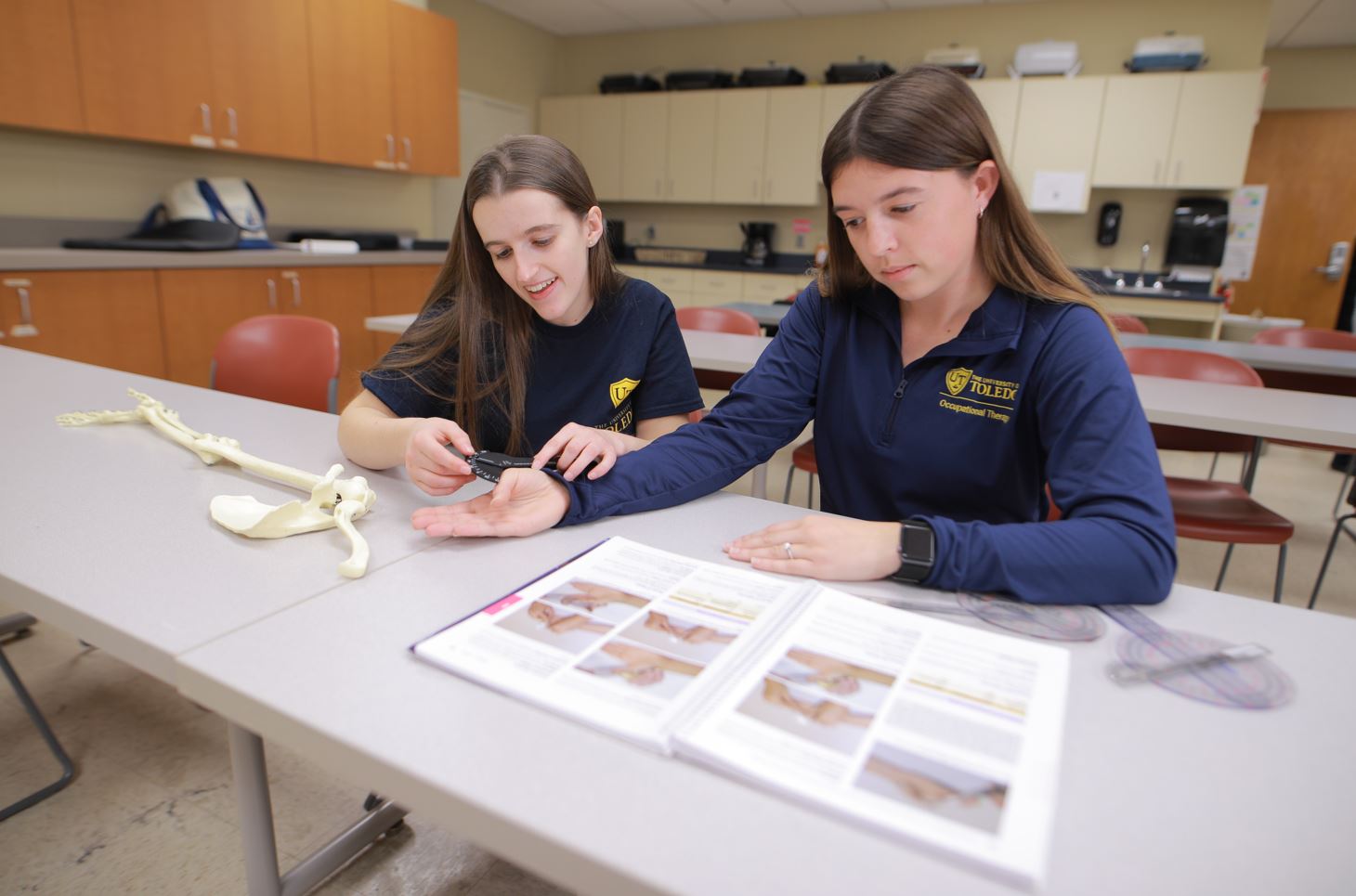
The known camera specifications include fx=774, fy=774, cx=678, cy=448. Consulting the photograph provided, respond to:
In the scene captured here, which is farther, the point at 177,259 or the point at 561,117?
the point at 561,117

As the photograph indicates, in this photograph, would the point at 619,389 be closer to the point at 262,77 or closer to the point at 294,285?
the point at 294,285

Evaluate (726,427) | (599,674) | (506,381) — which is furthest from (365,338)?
(599,674)

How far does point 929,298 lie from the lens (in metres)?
1.16

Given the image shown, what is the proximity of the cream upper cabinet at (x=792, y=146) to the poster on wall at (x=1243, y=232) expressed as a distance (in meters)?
3.18

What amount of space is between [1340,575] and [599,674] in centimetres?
330

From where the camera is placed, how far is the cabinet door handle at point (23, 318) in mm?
2920

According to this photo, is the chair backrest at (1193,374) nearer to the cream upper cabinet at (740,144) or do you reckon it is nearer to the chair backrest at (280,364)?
the chair backrest at (280,364)

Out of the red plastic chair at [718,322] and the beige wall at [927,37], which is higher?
the beige wall at [927,37]

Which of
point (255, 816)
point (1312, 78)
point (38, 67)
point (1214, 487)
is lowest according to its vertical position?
point (255, 816)

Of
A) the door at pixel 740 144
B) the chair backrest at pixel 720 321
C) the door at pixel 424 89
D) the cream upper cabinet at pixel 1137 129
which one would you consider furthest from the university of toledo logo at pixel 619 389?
the door at pixel 740 144

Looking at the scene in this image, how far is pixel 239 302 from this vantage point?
12.1 feet

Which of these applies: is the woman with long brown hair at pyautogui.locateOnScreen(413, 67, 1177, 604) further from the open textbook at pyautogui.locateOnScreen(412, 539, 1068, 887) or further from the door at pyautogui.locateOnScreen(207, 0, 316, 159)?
the door at pyautogui.locateOnScreen(207, 0, 316, 159)

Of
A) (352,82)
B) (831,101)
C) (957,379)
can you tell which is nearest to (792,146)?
(831,101)

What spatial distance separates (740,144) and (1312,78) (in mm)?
4530
